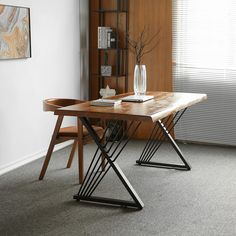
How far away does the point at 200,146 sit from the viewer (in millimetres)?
6164

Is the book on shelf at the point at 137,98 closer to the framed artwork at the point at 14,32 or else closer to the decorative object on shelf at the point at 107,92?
the framed artwork at the point at 14,32

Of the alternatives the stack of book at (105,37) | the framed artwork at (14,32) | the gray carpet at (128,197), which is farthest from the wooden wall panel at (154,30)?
the framed artwork at (14,32)

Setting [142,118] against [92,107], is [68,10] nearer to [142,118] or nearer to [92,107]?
[92,107]

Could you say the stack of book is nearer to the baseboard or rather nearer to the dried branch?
the dried branch

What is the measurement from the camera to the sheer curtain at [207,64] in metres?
5.91

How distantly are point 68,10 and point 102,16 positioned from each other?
0.61 m

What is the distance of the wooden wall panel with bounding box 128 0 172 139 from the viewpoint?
6.19 metres

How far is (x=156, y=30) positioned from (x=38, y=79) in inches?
64.8

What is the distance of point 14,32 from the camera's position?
4996mm

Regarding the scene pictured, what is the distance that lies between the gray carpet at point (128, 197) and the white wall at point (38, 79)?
0.92 feet

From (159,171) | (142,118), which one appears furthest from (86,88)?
(142,118)

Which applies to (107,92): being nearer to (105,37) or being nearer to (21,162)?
(105,37)

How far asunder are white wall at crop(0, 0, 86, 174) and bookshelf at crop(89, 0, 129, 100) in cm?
33

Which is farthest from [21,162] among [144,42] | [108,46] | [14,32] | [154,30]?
[154,30]
